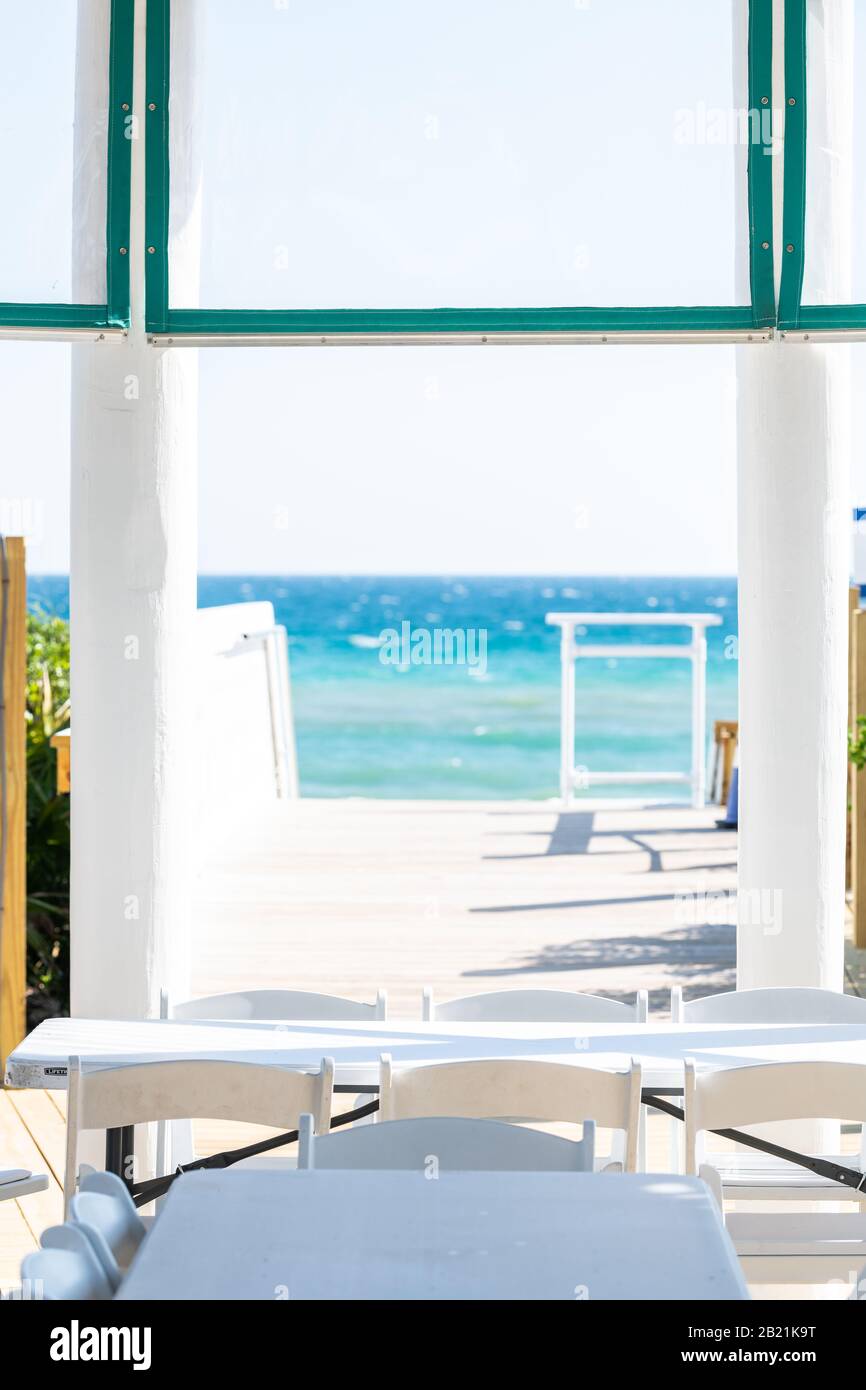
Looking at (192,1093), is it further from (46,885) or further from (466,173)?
(46,885)

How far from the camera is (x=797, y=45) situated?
361 centimetres

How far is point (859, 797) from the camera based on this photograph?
18.0ft

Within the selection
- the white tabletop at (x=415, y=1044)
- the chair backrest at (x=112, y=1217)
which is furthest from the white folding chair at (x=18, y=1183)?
the chair backrest at (x=112, y=1217)

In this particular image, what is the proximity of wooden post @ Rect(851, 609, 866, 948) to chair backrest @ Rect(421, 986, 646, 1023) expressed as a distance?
2.68m

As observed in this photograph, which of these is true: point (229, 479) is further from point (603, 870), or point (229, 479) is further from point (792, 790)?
point (792, 790)

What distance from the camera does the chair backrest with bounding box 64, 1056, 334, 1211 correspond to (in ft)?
7.64

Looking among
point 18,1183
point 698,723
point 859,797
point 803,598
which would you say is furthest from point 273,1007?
point 698,723

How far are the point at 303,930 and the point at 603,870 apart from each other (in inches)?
64.8

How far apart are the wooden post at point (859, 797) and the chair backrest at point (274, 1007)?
2.97 metres

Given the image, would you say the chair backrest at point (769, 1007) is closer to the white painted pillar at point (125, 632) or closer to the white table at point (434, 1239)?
the white table at point (434, 1239)

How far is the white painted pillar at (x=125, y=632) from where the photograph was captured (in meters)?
3.63

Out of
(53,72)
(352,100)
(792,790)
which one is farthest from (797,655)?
(53,72)

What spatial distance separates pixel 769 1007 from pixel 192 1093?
134 cm
